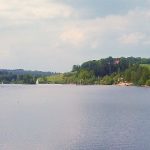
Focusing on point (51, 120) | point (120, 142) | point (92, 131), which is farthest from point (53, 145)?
point (51, 120)

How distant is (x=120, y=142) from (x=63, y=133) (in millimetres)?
10200

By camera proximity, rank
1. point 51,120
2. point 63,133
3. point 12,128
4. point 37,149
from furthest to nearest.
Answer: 1. point 51,120
2. point 12,128
3. point 63,133
4. point 37,149

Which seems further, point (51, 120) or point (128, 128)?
point (51, 120)

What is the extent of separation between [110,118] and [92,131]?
64.5 ft

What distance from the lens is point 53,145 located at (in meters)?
56.7

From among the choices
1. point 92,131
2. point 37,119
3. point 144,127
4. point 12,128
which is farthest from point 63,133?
point 37,119

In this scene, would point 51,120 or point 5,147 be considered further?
point 51,120

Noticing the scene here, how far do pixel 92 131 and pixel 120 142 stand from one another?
10211 millimetres

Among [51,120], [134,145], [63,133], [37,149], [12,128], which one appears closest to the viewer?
[37,149]

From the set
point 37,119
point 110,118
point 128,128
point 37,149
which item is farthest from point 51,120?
point 37,149

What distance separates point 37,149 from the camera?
2125 inches

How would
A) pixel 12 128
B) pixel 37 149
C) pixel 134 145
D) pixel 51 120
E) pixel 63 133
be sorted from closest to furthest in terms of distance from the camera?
pixel 37 149, pixel 134 145, pixel 63 133, pixel 12 128, pixel 51 120

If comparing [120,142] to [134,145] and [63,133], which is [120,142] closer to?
[134,145]

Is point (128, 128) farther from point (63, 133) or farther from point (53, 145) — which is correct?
point (53, 145)
